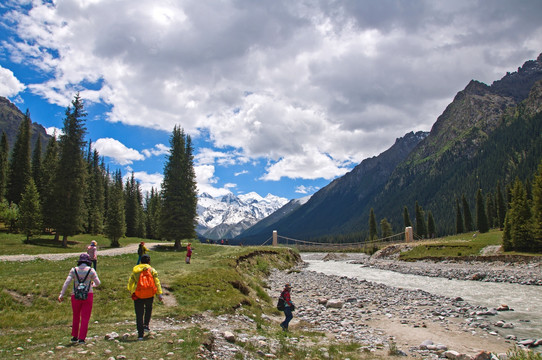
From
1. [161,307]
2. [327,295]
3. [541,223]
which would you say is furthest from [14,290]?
[541,223]

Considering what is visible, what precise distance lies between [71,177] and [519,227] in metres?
64.6

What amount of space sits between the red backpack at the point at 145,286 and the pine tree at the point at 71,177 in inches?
1636

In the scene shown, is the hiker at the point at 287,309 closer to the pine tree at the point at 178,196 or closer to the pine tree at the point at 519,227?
the pine tree at the point at 178,196

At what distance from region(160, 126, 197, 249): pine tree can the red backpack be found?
39.4 meters

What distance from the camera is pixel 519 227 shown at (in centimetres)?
4509

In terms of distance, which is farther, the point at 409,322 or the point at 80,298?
the point at 409,322

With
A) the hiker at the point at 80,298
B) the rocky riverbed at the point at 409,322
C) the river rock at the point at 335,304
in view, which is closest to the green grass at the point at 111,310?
the hiker at the point at 80,298

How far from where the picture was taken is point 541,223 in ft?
136

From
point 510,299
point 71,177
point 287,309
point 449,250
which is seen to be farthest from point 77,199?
point 449,250

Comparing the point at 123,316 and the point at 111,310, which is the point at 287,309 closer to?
the point at 123,316

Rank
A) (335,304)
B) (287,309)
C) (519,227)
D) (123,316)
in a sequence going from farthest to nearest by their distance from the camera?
(519,227)
(335,304)
(287,309)
(123,316)

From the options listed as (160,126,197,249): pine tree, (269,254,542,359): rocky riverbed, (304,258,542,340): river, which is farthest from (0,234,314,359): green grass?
(160,126,197,249): pine tree

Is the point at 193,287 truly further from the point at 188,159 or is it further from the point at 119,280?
the point at 188,159

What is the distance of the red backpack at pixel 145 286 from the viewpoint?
9.64 meters
